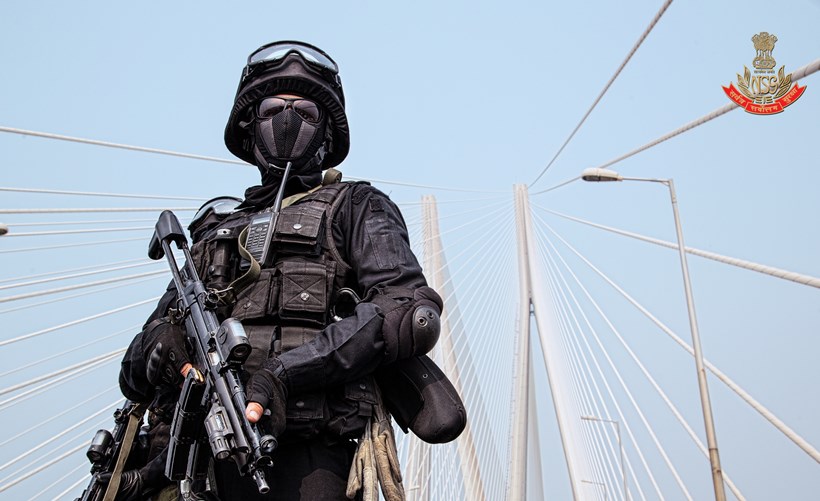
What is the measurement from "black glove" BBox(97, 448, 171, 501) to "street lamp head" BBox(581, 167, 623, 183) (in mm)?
10354

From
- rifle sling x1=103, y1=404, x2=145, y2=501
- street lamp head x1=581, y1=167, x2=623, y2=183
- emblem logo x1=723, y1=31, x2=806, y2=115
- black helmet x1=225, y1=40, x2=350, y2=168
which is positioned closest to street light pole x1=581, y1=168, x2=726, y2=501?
street lamp head x1=581, y1=167, x2=623, y2=183

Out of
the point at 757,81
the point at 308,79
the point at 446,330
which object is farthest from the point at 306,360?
the point at 446,330

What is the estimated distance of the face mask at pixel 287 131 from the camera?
3.58m

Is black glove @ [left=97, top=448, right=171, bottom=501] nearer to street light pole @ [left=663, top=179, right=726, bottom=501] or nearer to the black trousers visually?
the black trousers

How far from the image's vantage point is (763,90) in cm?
759

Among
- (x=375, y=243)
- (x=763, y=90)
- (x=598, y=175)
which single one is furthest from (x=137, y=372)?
(x=598, y=175)

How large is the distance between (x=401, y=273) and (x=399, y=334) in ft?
0.95

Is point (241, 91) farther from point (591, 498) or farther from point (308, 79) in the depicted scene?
point (591, 498)

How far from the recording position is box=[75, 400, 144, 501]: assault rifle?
10.7 feet

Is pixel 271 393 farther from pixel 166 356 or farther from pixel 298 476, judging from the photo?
pixel 166 356

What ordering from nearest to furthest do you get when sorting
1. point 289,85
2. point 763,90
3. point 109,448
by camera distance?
point 109,448
point 289,85
point 763,90

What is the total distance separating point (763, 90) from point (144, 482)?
242 inches

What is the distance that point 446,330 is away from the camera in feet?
42.8

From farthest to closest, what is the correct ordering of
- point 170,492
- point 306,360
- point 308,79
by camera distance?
point 308,79 → point 170,492 → point 306,360
